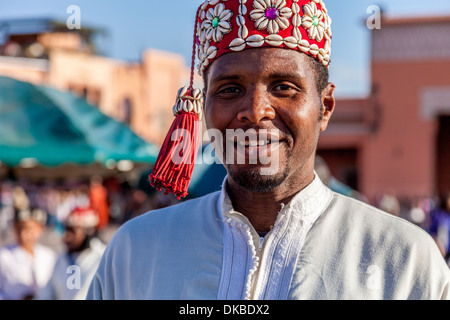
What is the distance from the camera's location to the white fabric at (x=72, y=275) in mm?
4219

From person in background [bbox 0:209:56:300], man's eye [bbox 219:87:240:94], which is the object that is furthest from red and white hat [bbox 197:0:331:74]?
person in background [bbox 0:209:56:300]

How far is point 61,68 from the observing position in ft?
68.7

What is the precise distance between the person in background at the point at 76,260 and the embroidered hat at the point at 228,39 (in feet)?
7.24

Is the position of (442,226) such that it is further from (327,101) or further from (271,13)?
(271,13)

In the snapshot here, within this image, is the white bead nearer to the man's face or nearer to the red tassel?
the man's face

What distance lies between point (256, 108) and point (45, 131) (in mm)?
6628

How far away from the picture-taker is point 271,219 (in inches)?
69.2

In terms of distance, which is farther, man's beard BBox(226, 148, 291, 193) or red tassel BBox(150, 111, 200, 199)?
red tassel BBox(150, 111, 200, 199)

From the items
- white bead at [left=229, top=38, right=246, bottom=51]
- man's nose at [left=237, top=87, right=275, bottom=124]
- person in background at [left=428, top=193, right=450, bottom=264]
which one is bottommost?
person in background at [left=428, top=193, right=450, bottom=264]

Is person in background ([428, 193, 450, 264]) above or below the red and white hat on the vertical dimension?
below

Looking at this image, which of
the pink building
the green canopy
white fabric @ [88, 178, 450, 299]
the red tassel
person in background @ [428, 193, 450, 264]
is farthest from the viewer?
the pink building

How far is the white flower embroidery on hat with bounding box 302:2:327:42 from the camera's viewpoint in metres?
1.72

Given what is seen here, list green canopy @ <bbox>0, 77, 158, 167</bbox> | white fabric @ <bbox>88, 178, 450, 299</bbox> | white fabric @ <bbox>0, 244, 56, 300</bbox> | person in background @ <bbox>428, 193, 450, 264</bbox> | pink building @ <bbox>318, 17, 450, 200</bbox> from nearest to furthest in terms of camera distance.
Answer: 1. white fabric @ <bbox>88, 178, 450, 299</bbox>
2. white fabric @ <bbox>0, 244, 56, 300</bbox>
3. person in background @ <bbox>428, 193, 450, 264</bbox>
4. green canopy @ <bbox>0, 77, 158, 167</bbox>
5. pink building @ <bbox>318, 17, 450, 200</bbox>
